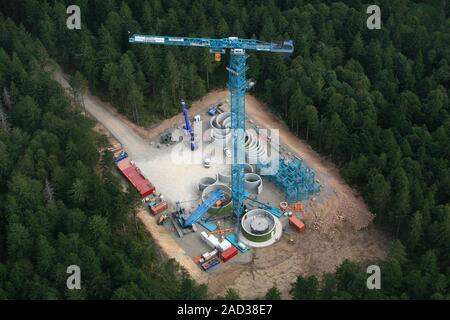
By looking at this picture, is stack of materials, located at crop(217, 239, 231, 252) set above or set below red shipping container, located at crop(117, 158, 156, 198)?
below

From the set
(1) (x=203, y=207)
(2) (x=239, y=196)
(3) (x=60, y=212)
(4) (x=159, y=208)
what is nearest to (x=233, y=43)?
(2) (x=239, y=196)

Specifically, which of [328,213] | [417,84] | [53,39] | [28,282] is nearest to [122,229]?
[28,282]

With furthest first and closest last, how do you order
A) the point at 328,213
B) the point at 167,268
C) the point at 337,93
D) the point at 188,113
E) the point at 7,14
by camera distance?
the point at 7,14 < the point at 188,113 < the point at 337,93 < the point at 328,213 < the point at 167,268

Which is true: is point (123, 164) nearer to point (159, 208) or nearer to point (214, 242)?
point (159, 208)

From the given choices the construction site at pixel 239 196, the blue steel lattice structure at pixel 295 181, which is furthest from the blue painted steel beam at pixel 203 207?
the blue steel lattice structure at pixel 295 181

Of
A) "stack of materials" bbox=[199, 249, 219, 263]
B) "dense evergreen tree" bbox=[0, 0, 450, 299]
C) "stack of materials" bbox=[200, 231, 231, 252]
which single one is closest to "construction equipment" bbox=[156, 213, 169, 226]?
"stack of materials" bbox=[200, 231, 231, 252]

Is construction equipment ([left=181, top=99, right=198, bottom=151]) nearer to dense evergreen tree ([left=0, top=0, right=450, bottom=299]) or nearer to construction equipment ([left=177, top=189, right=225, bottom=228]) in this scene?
dense evergreen tree ([left=0, top=0, right=450, bottom=299])

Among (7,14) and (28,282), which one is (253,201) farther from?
(7,14)
